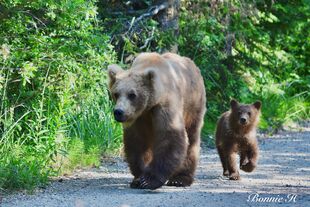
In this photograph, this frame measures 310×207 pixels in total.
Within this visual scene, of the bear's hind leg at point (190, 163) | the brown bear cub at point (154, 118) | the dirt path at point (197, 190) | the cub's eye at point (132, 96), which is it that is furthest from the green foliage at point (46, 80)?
the bear's hind leg at point (190, 163)

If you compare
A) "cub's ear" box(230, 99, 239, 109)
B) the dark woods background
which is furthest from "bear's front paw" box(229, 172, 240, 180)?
the dark woods background

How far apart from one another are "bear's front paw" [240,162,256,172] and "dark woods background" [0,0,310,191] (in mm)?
2261

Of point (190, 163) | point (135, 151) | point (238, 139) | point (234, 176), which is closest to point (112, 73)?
point (135, 151)

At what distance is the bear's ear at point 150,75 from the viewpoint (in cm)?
918

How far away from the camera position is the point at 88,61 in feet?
38.0

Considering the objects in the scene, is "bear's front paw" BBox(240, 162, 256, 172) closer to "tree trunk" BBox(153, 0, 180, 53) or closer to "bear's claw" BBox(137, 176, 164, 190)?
"bear's claw" BBox(137, 176, 164, 190)

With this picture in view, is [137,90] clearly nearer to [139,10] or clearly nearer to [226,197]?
[226,197]

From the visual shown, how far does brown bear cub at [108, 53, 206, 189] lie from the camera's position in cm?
908

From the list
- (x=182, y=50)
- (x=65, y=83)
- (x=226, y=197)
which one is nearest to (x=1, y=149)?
(x=65, y=83)

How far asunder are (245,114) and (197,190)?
2.56 metres

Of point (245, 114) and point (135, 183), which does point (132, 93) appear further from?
point (245, 114)

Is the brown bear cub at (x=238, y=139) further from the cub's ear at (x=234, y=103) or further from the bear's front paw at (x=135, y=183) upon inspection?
the bear's front paw at (x=135, y=183)

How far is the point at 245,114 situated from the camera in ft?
38.4

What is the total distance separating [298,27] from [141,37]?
24.0 feet
